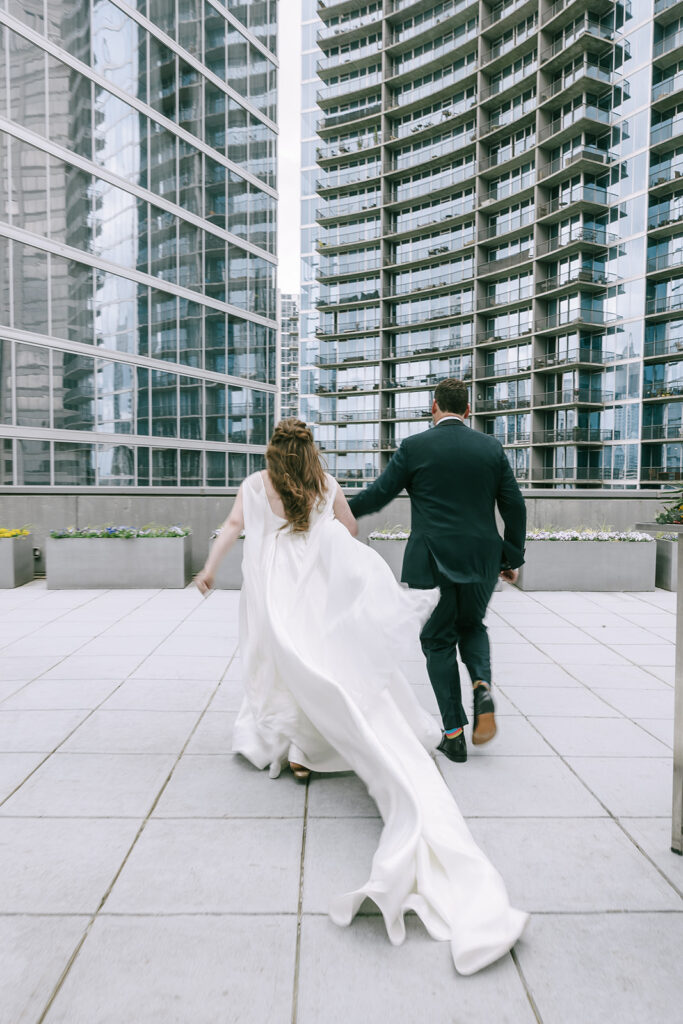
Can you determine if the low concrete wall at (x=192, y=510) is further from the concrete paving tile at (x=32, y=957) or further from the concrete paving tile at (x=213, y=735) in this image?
the concrete paving tile at (x=32, y=957)

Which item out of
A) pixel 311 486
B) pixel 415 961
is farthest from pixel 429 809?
pixel 311 486

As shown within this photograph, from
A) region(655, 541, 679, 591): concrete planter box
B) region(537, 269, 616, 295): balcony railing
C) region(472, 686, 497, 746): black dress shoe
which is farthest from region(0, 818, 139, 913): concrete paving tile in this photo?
region(537, 269, 616, 295): balcony railing

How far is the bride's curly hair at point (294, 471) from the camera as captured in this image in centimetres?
336

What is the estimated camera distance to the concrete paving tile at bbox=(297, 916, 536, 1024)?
1.79m

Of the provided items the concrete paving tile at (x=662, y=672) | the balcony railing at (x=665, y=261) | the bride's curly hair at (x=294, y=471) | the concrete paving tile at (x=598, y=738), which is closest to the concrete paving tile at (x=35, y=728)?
the bride's curly hair at (x=294, y=471)

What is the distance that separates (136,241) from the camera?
25.8 meters

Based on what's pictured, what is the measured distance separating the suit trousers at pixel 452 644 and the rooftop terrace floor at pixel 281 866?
365mm

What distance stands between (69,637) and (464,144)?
2211 inches

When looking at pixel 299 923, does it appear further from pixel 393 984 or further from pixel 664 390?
pixel 664 390

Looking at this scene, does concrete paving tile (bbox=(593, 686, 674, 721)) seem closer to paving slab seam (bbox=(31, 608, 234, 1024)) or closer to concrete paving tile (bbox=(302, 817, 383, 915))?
concrete paving tile (bbox=(302, 817, 383, 915))

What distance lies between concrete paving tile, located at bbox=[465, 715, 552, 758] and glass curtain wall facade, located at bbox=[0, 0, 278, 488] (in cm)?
2084

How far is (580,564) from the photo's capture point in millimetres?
9125

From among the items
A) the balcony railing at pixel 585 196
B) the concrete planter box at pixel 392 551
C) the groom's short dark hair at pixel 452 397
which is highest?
the balcony railing at pixel 585 196

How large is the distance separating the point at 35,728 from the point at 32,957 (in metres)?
2.15
